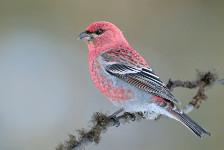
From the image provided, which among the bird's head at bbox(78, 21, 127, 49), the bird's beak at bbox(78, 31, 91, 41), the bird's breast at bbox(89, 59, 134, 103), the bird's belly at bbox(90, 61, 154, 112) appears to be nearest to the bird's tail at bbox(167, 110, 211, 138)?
the bird's belly at bbox(90, 61, 154, 112)

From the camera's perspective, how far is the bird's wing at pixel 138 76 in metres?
3.48

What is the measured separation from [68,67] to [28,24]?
149cm

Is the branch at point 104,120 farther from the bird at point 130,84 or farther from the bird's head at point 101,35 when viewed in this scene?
the bird's head at point 101,35

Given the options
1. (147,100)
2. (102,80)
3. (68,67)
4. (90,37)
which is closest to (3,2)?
(68,67)

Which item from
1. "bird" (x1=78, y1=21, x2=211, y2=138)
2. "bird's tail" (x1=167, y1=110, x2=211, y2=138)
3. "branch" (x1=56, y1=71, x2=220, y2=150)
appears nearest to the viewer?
"branch" (x1=56, y1=71, x2=220, y2=150)

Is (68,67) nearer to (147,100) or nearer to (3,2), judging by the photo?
(3,2)

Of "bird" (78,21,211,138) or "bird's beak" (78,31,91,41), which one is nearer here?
"bird" (78,21,211,138)

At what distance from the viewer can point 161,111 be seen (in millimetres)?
3500

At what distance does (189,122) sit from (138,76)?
2.54 ft

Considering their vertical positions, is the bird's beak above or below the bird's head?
below

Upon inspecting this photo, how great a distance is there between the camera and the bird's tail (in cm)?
317

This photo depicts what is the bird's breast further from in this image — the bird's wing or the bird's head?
the bird's head

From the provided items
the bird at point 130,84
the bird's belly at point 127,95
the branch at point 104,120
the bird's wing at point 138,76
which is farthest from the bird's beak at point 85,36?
the branch at point 104,120

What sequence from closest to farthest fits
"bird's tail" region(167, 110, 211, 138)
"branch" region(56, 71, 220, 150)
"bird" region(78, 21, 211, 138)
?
"branch" region(56, 71, 220, 150)
"bird's tail" region(167, 110, 211, 138)
"bird" region(78, 21, 211, 138)
